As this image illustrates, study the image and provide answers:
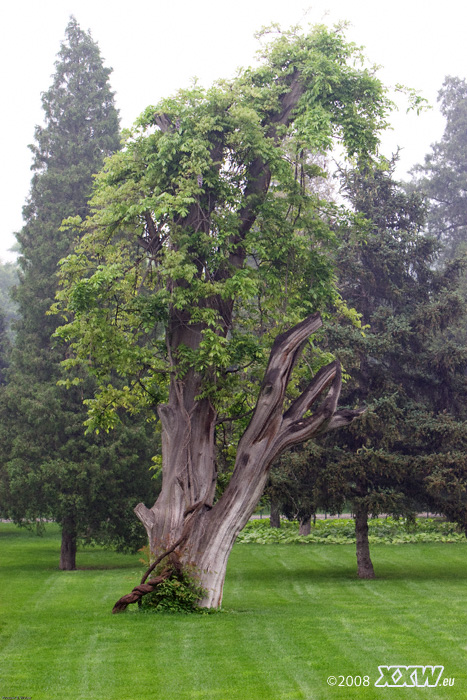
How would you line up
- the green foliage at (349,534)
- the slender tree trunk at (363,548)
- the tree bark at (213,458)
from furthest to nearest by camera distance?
the green foliage at (349,534), the slender tree trunk at (363,548), the tree bark at (213,458)

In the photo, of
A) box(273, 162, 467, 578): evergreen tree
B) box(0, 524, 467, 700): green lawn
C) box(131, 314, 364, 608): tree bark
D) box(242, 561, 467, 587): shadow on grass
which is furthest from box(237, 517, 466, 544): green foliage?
box(131, 314, 364, 608): tree bark

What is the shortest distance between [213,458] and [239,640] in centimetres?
423

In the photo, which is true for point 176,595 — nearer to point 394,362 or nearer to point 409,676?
point 409,676

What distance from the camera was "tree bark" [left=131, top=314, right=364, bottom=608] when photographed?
1224 centimetres

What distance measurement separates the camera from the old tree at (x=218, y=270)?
12516 mm

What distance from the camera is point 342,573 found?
66.0 feet

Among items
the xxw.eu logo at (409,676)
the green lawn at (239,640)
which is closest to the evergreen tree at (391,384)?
the green lawn at (239,640)

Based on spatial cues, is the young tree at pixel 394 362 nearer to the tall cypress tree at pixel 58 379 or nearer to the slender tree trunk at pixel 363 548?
the slender tree trunk at pixel 363 548

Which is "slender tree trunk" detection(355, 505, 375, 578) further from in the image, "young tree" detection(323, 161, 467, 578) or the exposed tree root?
the exposed tree root

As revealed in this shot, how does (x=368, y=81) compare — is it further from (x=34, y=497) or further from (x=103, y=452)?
(x=34, y=497)

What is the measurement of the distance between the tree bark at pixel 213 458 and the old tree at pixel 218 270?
24mm

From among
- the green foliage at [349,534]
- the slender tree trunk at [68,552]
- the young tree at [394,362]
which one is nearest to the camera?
the young tree at [394,362]

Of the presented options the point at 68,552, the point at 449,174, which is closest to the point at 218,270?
the point at 68,552

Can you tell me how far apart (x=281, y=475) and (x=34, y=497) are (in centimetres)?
729
